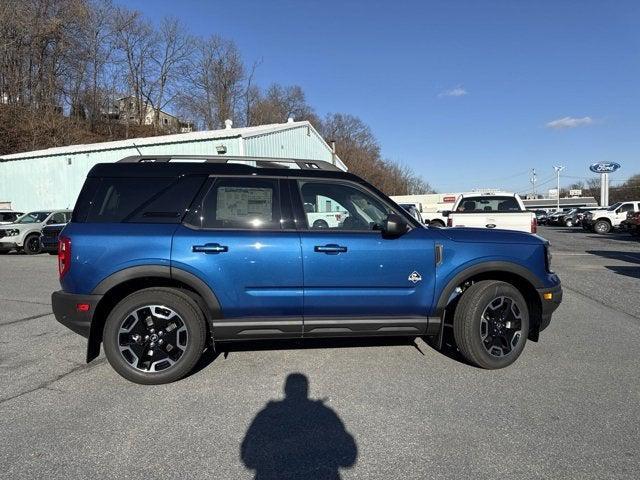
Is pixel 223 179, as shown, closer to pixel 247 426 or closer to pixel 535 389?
pixel 247 426

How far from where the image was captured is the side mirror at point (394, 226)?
4203 mm

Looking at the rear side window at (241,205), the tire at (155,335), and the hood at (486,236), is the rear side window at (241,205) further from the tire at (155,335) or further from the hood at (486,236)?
the hood at (486,236)

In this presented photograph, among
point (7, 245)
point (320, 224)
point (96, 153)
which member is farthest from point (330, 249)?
point (96, 153)

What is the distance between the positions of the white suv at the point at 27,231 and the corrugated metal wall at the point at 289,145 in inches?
315

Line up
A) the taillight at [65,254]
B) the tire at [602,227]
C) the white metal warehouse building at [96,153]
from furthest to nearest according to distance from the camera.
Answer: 1. the tire at [602,227]
2. the white metal warehouse building at [96,153]
3. the taillight at [65,254]

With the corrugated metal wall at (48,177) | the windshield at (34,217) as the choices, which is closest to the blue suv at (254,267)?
the windshield at (34,217)

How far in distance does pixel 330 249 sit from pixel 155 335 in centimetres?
180

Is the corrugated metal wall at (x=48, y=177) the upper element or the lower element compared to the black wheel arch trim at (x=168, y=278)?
upper

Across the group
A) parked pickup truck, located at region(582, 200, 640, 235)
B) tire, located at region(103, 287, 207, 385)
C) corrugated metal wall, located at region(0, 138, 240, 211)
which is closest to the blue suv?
tire, located at region(103, 287, 207, 385)

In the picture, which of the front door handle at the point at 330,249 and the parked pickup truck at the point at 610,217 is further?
the parked pickup truck at the point at 610,217

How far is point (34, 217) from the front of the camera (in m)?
18.2

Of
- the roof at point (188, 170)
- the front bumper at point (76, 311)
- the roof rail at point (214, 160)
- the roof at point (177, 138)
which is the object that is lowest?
the front bumper at point (76, 311)

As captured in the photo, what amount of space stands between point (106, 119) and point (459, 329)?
49.9 m

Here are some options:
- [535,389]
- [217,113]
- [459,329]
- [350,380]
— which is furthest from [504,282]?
[217,113]
